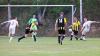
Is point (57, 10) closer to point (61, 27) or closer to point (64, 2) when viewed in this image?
point (64, 2)

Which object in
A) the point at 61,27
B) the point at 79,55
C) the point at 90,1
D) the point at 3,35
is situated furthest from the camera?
the point at 90,1

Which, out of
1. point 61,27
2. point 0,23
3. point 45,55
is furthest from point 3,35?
point 45,55

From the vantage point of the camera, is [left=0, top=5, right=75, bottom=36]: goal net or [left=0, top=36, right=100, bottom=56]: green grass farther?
[left=0, top=5, right=75, bottom=36]: goal net

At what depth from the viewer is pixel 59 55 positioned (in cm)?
2016

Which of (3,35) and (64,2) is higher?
(64,2)

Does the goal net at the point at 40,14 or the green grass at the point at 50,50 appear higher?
the goal net at the point at 40,14

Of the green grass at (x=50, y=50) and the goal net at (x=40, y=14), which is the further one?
the goal net at (x=40, y=14)

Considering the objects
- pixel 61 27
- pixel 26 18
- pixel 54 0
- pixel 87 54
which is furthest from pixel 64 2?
pixel 87 54

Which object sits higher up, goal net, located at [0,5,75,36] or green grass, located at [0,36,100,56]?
goal net, located at [0,5,75,36]

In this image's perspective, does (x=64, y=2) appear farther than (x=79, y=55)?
Yes

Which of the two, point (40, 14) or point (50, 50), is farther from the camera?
point (40, 14)

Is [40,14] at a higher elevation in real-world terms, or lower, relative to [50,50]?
higher

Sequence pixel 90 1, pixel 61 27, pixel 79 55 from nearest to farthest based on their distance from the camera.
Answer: pixel 79 55 < pixel 61 27 < pixel 90 1

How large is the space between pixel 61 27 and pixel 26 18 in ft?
59.8
